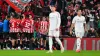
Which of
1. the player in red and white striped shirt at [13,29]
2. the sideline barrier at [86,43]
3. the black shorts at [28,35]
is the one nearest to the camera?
the sideline barrier at [86,43]

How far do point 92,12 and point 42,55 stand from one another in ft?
38.7

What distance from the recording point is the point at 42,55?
805 inches

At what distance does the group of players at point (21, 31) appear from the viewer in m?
29.3

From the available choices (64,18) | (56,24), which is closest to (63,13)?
(64,18)

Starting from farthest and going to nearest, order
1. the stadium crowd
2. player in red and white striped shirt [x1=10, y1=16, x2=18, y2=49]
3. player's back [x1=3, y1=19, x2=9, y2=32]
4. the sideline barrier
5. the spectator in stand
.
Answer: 1. player in red and white striped shirt [x1=10, y1=16, x2=18, y2=49]
2. the stadium crowd
3. player's back [x1=3, y1=19, x2=9, y2=32]
4. the spectator in stand
5. the sideline barrier

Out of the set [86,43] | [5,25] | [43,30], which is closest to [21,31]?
[5,25]

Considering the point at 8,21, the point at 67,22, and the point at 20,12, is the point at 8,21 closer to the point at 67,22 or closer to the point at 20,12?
the point at 20,12

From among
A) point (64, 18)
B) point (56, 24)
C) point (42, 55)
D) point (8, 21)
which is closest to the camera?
point (42, 55)

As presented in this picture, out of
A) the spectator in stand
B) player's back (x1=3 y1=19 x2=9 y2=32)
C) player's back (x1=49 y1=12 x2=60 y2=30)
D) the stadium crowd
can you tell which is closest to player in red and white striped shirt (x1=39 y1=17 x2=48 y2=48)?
the stadium crowd

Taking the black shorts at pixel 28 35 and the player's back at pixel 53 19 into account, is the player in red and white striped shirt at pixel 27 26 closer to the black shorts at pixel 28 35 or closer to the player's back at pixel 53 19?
the black shorts at pixel 28 35

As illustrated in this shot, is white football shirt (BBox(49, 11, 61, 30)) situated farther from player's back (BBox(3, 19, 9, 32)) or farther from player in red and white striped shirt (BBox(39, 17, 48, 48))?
player's back (BBox(3, 19, 9, 32))

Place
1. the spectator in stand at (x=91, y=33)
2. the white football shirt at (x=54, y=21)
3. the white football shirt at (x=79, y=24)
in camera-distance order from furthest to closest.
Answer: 1. the spectator in stand at (x=91, y=33)
2. the white football shirt at (x=79, y=24)
3. the white football shirt at (x=54, y=21)

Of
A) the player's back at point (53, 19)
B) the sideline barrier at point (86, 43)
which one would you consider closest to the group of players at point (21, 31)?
the sideline barrier at point (86, 43)

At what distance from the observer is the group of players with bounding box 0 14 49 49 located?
96.2 feet
